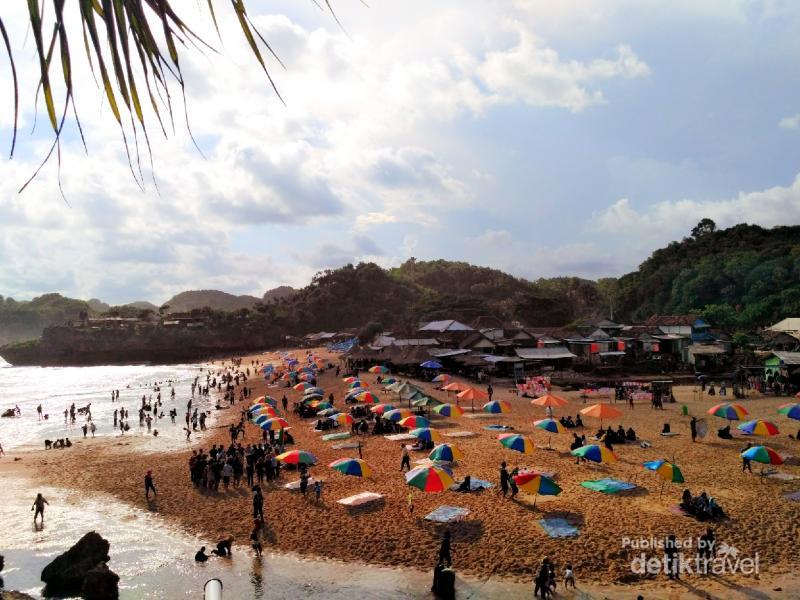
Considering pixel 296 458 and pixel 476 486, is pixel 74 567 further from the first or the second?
pixel 476 486

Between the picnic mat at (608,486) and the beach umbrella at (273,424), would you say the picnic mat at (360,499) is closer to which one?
the picnic mat at (608,486)

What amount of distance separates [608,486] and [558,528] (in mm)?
2900

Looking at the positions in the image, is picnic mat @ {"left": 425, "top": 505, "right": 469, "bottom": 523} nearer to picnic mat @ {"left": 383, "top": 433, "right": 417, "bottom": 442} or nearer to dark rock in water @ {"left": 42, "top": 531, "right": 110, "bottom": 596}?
dark rock in water @ {"left": 42, "top": 531, "right": 110, "bottom": 596}

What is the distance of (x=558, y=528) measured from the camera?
40.9ft

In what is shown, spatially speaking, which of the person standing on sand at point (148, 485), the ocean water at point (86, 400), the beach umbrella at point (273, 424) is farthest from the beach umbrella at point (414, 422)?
the ocean water at point (86, 400)

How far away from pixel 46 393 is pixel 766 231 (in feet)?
312

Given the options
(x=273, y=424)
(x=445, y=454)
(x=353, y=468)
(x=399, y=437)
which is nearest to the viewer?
(x=353, y=468)

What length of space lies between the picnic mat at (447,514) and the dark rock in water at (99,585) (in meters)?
6.92

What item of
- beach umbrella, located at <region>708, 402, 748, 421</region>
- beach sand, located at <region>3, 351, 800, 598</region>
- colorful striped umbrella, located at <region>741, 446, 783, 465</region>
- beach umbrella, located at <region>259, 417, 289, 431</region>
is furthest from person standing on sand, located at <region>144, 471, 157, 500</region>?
beach umbrella, located at <region>708, 402, 748, 421</region>

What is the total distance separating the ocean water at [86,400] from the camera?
31688mm

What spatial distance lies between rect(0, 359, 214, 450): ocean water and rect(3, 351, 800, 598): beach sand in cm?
934

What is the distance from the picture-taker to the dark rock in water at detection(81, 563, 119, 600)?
407 inches

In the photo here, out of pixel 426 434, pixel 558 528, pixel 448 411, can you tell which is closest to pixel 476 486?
pixel 558 528

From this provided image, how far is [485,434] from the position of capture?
23.0m
